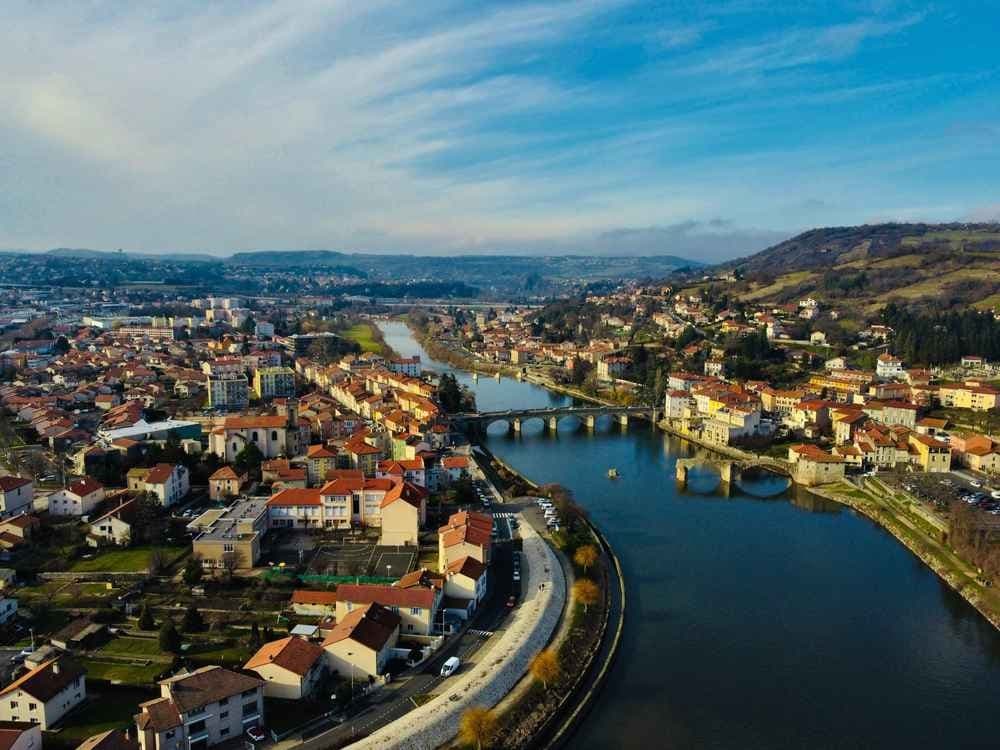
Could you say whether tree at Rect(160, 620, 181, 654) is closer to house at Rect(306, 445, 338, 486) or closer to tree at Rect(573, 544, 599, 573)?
tree at Rect(573, 544, 599, 573)

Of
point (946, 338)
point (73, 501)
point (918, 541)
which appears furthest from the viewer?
point (946, 338)

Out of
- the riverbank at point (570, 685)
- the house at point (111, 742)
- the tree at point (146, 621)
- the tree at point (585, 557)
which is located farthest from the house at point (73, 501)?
the tree at point (585, 557)

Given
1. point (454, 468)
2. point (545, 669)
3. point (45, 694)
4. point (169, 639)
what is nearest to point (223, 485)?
point (454, 468)

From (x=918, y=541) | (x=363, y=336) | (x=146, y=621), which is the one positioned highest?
(x=363, y=336)

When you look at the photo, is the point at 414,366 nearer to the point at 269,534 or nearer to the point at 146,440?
the point at 146,440

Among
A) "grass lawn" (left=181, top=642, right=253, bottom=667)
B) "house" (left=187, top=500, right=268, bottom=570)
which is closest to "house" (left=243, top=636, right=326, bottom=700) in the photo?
"grass lawn" (left=181, top=642, right=253, bottom=667)

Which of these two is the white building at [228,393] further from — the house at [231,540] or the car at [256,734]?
the car at [256,734]

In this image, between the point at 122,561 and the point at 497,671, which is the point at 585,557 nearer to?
the point at 497,671
